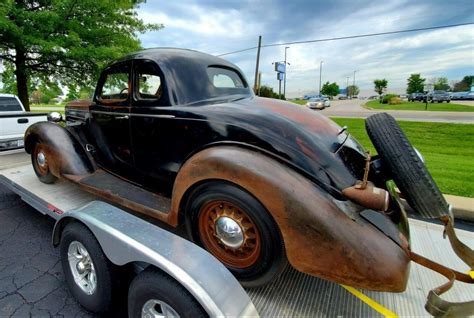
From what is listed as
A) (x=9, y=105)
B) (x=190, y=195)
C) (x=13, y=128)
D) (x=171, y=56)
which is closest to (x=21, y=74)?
(x=9, y=105)

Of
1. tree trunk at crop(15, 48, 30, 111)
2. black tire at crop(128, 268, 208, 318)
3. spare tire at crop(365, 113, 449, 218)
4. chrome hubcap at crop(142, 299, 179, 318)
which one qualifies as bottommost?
chrome hubcap at crop(142, 299, 179, 318)

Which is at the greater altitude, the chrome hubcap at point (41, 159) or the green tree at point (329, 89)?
the green tree at point (329, 89)

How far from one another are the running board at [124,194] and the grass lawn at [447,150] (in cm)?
427

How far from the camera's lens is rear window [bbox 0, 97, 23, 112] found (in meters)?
7.52

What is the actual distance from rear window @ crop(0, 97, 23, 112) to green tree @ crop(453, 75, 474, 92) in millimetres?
82916

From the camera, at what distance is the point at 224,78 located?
10.1 feet

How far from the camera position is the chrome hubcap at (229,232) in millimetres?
1888

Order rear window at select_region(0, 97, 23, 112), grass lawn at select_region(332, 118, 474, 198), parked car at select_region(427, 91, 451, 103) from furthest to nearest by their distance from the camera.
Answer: parked car at select_region(427, 91, 451, 103), rear window at select_region(0, 97, 23, 112), grass lawn at select_region(332, 118, 474, 198)

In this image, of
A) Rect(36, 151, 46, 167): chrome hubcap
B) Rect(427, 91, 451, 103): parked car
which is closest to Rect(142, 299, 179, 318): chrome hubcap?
Rect(36, 151, 46, 167): chrome hubcap

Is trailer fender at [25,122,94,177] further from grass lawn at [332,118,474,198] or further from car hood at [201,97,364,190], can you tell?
grass lawn at [332,118,474,198]

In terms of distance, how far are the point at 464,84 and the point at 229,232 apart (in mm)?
90869

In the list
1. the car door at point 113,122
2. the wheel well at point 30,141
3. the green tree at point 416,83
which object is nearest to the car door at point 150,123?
the car door at point 113,122

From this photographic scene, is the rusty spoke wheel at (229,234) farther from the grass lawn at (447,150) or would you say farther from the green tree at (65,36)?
the green tree at (65,36)

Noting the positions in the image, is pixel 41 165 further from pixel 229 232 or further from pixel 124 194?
pixel 229 232
